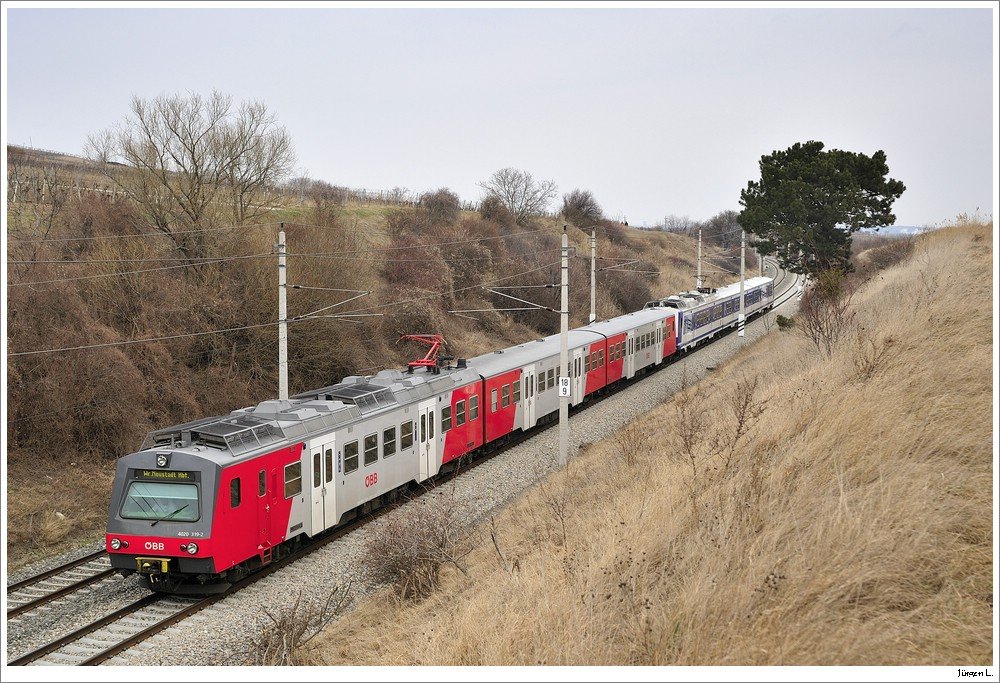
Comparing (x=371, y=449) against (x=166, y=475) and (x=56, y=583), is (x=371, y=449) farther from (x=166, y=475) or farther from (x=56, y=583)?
(x=56, y=583)

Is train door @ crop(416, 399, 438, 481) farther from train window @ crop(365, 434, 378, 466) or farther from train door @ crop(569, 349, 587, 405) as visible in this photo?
train door @ crop(569, 349, 587, 405)

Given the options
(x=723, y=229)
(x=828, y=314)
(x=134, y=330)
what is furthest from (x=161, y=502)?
(x=723, y=229)

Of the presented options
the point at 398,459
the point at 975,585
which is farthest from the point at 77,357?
the point at 975,585

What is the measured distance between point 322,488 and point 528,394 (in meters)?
10.4

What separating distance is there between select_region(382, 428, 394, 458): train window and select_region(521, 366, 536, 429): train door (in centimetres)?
720

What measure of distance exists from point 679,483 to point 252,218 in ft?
75.7

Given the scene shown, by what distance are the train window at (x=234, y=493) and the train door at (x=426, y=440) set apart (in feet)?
19.9

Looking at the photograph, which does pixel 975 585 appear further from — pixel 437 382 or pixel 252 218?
pixel 252 218

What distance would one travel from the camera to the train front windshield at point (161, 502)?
12367mm

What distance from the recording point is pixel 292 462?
14086mm

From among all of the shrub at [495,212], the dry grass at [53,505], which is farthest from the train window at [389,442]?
the shrub at [495,212]

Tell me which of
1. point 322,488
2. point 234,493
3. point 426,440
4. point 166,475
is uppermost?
point 166,475

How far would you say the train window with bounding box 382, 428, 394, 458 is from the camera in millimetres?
17062

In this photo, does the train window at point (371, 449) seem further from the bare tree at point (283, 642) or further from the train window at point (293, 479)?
the bare tree at point (283, 642)
